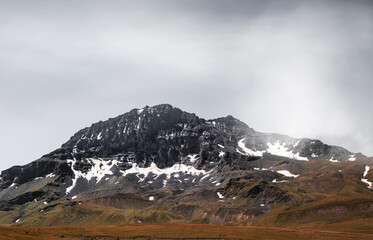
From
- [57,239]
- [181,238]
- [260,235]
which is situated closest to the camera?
[57,239]

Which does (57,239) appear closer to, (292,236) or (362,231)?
(292,236)

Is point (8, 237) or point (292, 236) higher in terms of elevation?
point (8, 237)

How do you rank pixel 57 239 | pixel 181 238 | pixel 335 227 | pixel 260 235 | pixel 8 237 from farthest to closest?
pixel 335 227 → pixel 260 235 → pixel 181 238 → pixel 57 239 → pixel 8 237

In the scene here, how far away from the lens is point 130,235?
154125 mm

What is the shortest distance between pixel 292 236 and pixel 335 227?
61.7 metres

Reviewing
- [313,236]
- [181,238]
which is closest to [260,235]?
[313,236]

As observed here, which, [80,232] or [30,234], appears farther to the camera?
[80,232]

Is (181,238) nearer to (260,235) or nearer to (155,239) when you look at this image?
(155,239)

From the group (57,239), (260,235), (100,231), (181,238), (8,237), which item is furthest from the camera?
(100,231)

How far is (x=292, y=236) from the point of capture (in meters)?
150

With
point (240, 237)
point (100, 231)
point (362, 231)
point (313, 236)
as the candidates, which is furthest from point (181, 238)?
point (362, 231)

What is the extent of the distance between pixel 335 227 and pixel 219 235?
8351cm

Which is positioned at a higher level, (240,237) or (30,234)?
(30,234)

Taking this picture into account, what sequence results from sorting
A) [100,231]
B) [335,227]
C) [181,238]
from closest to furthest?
1. [181,238]
2. [100,231]
3. [335,227]
